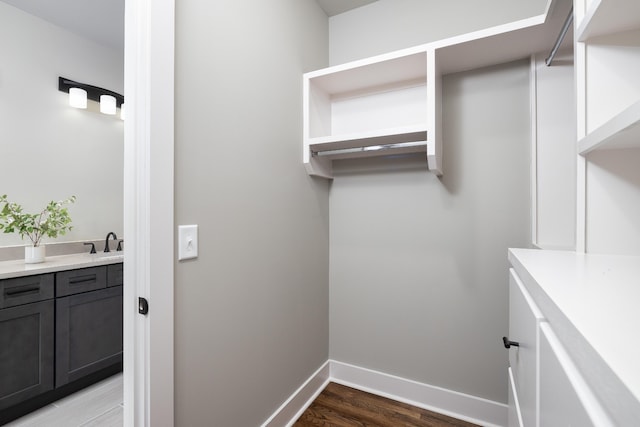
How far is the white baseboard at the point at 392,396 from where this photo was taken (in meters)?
1.53

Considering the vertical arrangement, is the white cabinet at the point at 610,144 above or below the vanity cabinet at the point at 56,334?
above

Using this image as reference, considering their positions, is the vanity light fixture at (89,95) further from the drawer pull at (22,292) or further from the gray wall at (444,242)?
the gray wall at (444,242)

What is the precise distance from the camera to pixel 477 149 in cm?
159

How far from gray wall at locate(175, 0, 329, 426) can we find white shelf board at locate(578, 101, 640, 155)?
3.90ft

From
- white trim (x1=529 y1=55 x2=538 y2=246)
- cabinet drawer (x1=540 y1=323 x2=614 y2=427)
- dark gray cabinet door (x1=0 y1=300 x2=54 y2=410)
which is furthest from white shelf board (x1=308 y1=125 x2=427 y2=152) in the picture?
dark gray cabinet door (x1=0 y1=300 x2=54 y2=410)

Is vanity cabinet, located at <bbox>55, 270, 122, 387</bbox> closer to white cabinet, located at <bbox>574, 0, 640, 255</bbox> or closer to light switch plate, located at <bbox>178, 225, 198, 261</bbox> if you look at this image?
light switch plate, located at <bbox>178, 225, 198, 261</bbox>

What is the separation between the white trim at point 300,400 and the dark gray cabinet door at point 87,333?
1483mm

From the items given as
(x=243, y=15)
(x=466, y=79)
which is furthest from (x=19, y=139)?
(x=466, y=79)

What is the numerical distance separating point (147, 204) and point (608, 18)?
143 centimetres

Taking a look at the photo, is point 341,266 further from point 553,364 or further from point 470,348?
point 553,364

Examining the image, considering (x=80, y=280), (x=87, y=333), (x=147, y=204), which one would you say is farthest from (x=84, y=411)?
(x=147, y=204)

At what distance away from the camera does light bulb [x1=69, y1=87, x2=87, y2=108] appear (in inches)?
92.0

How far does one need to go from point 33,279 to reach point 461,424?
2.65 m

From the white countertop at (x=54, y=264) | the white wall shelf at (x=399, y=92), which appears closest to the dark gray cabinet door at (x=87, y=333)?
the white countertop at (x=54, y=264)
